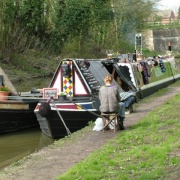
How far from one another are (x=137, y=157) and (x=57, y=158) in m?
1.37

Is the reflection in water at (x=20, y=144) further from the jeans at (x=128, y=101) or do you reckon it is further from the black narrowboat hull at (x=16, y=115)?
the jeans at (x=128, y=101)

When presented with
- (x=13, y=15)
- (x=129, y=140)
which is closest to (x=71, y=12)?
(x=13, y=15)

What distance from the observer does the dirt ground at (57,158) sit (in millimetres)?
6836

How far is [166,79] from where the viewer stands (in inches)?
872

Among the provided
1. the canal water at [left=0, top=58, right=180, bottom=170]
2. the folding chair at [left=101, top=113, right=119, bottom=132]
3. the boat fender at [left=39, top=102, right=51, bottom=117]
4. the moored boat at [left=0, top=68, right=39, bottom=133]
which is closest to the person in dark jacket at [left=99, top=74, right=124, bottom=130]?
the folding chair at [left=101, top=113, right=119, bottom=132]

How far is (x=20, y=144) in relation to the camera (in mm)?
12336

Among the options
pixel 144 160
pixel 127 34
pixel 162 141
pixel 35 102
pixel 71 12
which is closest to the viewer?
pixel 144 160

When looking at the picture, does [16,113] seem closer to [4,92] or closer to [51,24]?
[4,92]

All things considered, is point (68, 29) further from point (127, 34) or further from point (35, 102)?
point (35, 102)

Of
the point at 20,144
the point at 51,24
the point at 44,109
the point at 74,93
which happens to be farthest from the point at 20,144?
the point at 51,24

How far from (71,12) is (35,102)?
58.1 feet

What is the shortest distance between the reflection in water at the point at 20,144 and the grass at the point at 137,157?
9.11 ft

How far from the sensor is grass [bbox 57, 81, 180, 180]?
624cm

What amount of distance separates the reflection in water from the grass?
109 inches
